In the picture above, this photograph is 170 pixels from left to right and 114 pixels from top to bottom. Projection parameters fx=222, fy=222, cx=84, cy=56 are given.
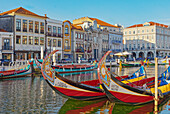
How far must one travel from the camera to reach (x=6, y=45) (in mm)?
34125

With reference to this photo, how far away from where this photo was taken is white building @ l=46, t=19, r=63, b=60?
133ft

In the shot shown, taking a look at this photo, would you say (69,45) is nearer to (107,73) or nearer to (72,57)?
(72,57)

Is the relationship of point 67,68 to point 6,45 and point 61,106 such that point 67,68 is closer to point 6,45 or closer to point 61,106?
point 6,45

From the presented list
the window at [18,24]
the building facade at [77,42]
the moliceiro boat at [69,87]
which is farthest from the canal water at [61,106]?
the building facade at [77,42]

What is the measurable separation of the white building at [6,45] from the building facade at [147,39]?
47787mm

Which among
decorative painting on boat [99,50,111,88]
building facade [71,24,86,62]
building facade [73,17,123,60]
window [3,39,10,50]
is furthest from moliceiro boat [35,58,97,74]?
decorative painting on boat [99,50,111,88]

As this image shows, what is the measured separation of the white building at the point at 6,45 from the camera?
109ft

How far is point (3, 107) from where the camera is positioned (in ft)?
35.8

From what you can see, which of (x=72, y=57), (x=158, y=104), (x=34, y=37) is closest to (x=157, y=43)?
(x=72, y=57)

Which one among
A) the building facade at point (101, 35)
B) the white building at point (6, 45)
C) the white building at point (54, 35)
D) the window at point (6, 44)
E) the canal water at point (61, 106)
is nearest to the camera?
the canal water at point (61, 106)

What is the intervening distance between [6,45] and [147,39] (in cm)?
4944

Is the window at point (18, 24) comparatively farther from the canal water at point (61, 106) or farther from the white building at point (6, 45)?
the canal water at point (61, 106)

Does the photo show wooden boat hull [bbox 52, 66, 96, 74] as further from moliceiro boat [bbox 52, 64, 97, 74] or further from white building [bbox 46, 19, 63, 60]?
white building [bbox 46, 19, 63, 60]

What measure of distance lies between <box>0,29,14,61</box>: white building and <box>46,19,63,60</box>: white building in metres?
7.63
